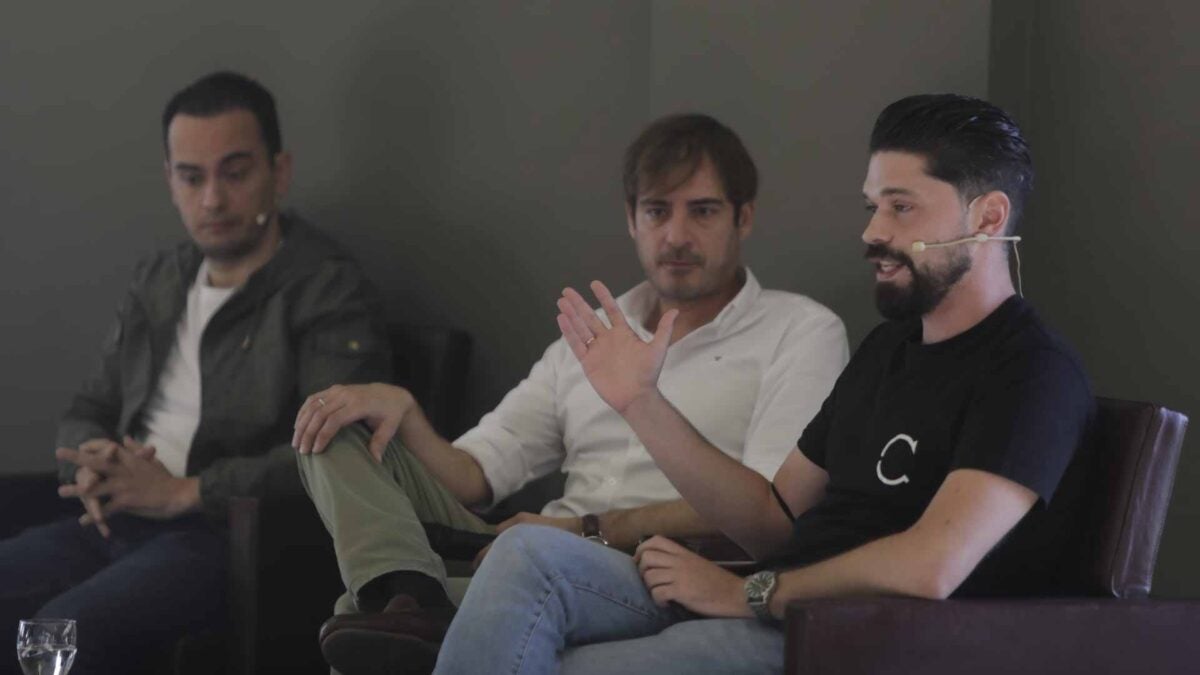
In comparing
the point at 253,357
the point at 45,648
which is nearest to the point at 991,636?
the point at 45,648

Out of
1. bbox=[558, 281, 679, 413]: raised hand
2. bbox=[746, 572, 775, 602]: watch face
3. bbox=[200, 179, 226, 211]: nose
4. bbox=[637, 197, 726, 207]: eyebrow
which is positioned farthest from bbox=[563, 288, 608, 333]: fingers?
bbox=[200, 179, 226, 211]: nose

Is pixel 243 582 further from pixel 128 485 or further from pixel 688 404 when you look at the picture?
pixel 688 404

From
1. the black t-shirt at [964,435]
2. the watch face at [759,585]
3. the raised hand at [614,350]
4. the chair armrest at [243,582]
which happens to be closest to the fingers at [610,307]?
the raised hand at [614,350]

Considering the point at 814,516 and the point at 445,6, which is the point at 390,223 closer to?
the point at 445,6

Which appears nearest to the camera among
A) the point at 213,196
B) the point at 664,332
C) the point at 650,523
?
the point at 664,332

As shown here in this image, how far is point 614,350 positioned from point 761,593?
447mm

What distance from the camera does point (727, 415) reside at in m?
3.27

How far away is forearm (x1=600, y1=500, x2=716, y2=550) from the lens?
307 centimetres

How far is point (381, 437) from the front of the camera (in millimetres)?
2990

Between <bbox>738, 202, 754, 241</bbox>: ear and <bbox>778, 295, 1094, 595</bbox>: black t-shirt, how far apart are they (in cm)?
86

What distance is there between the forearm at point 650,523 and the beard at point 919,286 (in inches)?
31.0

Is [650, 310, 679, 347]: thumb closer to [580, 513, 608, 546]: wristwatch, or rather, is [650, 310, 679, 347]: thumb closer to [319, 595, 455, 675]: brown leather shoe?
[319, 595, 455, 675]: brown leather shoe

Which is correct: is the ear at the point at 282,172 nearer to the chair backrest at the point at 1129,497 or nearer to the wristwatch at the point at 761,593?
the wristwatch at the point at 761,593

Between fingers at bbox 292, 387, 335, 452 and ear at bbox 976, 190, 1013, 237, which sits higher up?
ear at bbox 976, 190, 1013, 237
